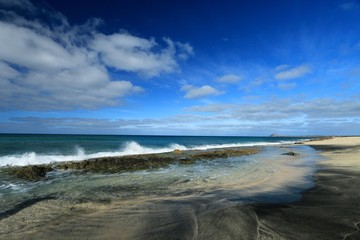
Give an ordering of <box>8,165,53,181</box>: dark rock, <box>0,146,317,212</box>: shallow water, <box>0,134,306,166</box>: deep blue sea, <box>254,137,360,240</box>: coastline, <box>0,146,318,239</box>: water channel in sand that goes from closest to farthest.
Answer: <box>254,137,360,240</box>: coastline
<box>0,146,318,239</box>: water channel in sand
<box>0,146,317,212</box>: shallow water
<box>8,165,53,181</box>: dark rock
<box>0,134,306,166</box>: deep blue sea

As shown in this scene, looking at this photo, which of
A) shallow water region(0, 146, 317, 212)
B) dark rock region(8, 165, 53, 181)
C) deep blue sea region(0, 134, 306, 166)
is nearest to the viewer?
shallow water region(0, 146, 317, 212)

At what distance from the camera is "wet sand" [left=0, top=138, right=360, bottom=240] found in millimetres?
5766

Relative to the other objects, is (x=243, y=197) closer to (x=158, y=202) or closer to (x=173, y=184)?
(x=158, y=202)

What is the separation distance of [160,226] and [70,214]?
3.01 meters

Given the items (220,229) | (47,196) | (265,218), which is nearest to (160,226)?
(220,229)

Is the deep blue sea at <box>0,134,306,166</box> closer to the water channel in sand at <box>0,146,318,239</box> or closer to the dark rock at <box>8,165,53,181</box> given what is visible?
the dark rock at <box>8,165,53,181</box>

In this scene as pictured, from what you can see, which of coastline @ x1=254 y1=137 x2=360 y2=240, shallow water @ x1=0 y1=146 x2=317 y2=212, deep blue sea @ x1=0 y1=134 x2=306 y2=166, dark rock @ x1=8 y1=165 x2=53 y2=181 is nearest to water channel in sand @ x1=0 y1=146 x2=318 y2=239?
shallow water @ x1=0 y1=146 x2=317 y2=212

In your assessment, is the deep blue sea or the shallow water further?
the deep blue sea

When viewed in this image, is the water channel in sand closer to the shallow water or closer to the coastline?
the shallow water

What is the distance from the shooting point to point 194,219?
677cm

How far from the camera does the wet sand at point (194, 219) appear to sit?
5.77m

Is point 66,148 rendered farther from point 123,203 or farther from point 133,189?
point 123,203

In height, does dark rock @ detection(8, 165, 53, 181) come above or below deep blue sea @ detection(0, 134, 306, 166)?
below

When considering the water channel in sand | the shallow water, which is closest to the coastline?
the water channel in sand
